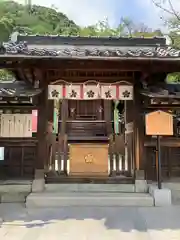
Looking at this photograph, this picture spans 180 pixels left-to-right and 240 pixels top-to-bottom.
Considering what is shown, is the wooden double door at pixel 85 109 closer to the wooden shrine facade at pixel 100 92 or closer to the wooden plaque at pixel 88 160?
the wooden shrine facade at pixel 100 92

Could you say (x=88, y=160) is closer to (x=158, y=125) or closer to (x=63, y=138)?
(x=63, y=138)

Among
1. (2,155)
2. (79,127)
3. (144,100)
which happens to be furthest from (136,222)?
(79,127)

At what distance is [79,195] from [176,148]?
3121 millimetres

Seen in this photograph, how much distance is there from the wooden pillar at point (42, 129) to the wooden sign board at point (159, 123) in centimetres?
283

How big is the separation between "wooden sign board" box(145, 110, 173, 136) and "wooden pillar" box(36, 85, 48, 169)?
9.27 ft

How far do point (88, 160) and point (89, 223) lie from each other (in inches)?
119

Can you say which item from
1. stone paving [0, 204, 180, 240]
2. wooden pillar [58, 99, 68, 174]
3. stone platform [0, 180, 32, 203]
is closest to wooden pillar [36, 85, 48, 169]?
stone platform [0, 180, 32, 203]

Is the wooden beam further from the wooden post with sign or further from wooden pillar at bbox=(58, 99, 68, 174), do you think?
wooden pillar at bbox=(58, 99, 68, 174)

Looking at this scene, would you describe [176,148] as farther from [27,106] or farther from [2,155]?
[2,155]

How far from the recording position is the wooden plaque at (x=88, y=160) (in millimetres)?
8672

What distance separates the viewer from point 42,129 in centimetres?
802

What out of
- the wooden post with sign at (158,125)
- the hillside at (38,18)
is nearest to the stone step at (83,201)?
the wooden post with sign at (158,125)

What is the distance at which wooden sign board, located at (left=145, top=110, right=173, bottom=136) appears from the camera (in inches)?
293

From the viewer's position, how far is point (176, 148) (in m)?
8.30
